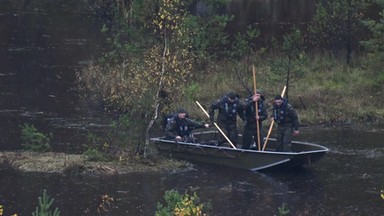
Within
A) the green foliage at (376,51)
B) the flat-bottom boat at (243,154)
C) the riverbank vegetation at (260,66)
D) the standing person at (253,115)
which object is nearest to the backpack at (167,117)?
the riverbank vegetation at (260,66)

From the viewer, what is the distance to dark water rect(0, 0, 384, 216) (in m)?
19.9

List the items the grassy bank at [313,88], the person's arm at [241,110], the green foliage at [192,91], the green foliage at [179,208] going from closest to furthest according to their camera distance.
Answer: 1. the green foliage at [179,208]
2. the person's arm at [241,110]
3. the green foliage at [192,91]
4. the grassy bank at [313,88]

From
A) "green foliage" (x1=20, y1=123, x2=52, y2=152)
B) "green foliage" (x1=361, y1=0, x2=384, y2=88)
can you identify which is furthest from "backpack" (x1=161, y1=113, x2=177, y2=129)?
"green foliage" (x1=361, y1=0, x2=384, y2=88)

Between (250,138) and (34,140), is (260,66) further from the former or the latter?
(34,140)

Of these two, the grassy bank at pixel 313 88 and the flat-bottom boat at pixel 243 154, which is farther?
the grassy bank at pixel 313 88

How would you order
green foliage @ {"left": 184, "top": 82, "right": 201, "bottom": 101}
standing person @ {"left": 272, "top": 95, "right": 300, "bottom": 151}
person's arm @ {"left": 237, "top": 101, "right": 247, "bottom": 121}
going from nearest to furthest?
1. standing person @ {"left": 272, "top": 95, "right": 300, "bottom": 151}
2. person's arm @ {"left": 237, "top": 101, "right": 247, "bottom": 121}
3. green foliage @ {"left": 184, "top": 82, "right": 201, "bottom": 101}

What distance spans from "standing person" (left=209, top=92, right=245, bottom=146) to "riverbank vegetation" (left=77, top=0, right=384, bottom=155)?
4.25ft

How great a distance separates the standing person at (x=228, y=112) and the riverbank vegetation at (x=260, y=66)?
1295mm

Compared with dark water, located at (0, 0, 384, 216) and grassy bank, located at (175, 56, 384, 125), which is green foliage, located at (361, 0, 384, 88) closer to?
grassy bank, located at (175, 56, 384, 125)

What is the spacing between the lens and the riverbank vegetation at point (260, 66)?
28.5 m

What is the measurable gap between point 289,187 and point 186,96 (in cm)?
739

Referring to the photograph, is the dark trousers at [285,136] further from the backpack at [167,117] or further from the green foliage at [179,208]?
the green foliage at [179,208]

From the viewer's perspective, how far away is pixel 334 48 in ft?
116

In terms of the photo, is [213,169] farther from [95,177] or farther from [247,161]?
[95,177]
